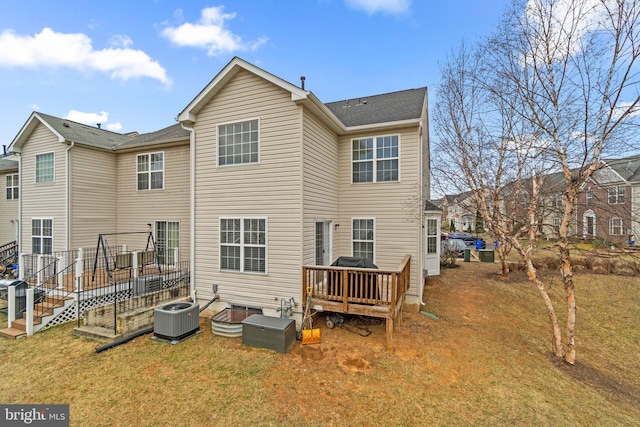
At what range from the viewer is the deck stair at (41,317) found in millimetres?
6927

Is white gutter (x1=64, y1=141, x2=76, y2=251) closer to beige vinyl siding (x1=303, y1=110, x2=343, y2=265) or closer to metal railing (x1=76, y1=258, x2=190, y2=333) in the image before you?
metal railing (x1=76, y1=258, x2=190, y2=333)

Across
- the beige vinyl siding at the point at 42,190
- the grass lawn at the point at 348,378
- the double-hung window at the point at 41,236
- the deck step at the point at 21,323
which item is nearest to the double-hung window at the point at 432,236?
the grass lawn at the point at 348,378

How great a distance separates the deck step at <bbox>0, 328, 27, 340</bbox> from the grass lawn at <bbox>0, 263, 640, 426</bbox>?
243 mm

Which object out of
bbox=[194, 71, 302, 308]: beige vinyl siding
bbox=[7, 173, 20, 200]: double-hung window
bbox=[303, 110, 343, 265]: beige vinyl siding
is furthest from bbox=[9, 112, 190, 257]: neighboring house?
bbox=[303, 110, 343, 265]: beige vinyl siding

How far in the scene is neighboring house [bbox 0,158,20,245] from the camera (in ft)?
47.1

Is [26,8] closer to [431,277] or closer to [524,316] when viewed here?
[431,277]

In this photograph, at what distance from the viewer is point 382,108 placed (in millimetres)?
10234

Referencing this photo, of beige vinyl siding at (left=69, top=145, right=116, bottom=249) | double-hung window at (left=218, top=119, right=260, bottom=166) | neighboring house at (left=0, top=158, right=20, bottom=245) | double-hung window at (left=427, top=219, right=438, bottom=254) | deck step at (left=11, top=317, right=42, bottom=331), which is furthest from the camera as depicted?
neighboring house at (left=0, top=158, right=20, bottom=245)

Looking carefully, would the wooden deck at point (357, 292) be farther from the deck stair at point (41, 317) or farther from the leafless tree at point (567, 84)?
the deck stair at point (41, 317)

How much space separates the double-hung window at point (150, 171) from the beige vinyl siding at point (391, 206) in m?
7.31

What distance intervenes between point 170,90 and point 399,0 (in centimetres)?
1644

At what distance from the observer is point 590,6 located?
567 cm

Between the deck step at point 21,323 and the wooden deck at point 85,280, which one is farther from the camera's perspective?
the wooden deck at point 85,280

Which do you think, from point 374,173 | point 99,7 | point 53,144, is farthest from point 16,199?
point 374,173
